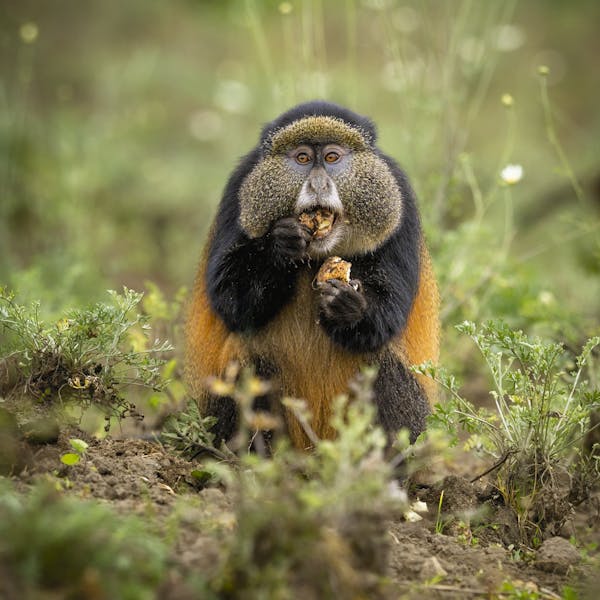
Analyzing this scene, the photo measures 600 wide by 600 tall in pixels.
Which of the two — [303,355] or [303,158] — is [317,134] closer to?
[303,158]

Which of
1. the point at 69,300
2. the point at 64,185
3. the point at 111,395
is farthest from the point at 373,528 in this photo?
the point at 64,185

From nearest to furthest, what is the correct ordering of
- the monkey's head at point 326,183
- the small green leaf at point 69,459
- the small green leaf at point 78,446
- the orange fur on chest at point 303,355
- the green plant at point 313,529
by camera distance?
the green plant at point 313,529
the small green leaf at point 69,459
the small green leaf at point 78,446
the monkey's head at point 326,183
the orange fur on chest at point 303,355

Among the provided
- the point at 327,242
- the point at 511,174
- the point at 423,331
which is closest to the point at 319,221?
the point at 327,242

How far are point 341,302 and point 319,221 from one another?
0.46 metres

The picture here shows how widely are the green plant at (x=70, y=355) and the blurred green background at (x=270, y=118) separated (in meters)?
1.71

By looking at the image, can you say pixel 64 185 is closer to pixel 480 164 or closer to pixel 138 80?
pixel 138 80

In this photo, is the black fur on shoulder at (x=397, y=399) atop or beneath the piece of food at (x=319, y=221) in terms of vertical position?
beneath

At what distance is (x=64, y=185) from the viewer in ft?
33.7

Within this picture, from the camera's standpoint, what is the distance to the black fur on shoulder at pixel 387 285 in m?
4.95

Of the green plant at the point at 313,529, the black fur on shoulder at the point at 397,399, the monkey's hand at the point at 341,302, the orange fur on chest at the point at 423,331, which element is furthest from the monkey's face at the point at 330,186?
the green plant at the point at 313,529

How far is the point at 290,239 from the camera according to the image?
4.80 metres

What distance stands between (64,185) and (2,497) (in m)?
7.57

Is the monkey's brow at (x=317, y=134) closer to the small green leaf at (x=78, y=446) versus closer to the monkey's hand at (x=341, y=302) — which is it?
the monkey's hand at (x=341, y=302)

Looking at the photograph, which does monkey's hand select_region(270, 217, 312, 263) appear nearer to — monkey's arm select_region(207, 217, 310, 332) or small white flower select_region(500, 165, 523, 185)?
monkey's arm select_region(207, 217, 310, 332)
